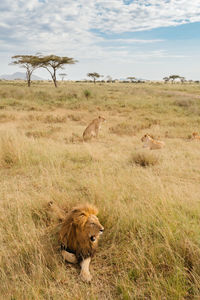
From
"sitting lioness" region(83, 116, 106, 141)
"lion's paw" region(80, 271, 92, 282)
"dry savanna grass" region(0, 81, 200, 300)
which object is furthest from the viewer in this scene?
"sitting lioness" region(83, 116, 106, 141)

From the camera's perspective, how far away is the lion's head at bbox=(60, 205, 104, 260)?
1954 millimetres

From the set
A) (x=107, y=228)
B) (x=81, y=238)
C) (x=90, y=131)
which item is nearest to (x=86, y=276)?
(x=81, y=238)

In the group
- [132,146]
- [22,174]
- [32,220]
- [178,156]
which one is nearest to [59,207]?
[32,220]

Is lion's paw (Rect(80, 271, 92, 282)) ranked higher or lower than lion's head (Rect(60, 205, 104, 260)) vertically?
lower

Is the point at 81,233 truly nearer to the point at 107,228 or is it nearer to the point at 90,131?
the point at 107,228

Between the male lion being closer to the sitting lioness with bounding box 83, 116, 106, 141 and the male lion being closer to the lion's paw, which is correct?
the lion's paw

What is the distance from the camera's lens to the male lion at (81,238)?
6.40ft

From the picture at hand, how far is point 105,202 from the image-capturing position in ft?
9.50

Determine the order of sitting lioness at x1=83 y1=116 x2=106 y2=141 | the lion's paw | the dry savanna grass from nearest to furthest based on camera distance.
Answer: the dry savanna grass → the lion's paw → sitting lioness at x1=83 y1=116 x2=106 y2=141

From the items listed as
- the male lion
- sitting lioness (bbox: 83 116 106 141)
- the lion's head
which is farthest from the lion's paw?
sitting lioness (bbox: 83 116 106 141)

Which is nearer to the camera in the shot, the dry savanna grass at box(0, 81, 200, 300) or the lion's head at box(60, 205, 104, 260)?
the dry savanna grass at box(0, 81, 200, 300)

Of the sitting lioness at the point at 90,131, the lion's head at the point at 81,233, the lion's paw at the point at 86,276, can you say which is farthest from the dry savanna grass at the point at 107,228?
the sitting lioness at the point at 90,131

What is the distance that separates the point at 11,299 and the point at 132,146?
236 inches

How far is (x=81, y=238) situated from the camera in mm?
1959
